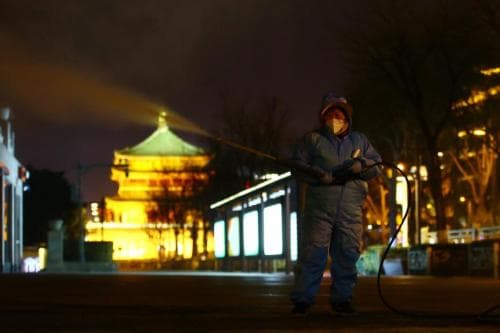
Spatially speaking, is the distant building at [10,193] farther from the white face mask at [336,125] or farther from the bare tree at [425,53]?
the white face mask at [336,125]

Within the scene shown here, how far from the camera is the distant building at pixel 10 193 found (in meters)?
85.5

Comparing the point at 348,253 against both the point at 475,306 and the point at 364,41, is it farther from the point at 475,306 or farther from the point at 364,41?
the point at 364,41

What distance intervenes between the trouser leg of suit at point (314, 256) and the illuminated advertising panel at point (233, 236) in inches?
1760

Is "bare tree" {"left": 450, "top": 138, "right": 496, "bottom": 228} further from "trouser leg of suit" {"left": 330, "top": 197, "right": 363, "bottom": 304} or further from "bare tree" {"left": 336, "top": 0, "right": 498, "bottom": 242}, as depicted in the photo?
"trouser leg of suit" {"left": 330, "top": 197, "right": 363, "bottom": 304}

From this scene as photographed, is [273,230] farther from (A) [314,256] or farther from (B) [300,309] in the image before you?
(A) [314,256]

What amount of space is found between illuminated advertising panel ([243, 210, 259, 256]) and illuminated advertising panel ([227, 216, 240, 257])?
208 centimetres

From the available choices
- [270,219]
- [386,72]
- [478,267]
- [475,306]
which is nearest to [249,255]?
[270,219]

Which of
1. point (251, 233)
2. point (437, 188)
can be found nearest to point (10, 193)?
point (251, 233)

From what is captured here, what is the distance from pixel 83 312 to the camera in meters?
9.34

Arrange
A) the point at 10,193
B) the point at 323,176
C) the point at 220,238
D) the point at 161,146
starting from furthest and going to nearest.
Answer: the point at 161,146 < the point at 10,193 < the point at 220,238 < the point at 323,176

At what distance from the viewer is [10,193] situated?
92625 millimetres

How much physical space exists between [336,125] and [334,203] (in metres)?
0.57

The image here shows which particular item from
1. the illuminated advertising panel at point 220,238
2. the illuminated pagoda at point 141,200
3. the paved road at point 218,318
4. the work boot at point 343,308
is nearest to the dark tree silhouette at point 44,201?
the illuminated pagoda at point 141,200

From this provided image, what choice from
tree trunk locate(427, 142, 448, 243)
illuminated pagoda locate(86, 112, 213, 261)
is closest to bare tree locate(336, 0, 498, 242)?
tree trunk locate(427, 142, 448, 243)
